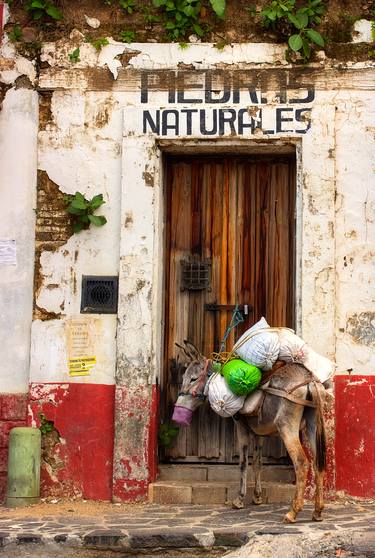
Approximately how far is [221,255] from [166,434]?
1714mm

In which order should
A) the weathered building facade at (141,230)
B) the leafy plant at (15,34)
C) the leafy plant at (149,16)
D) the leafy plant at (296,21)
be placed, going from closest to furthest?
the weathered building facade at (141,230), the leafy plant at (296,21), the leafy plant at (149,16), the leafy plant at (15,34)

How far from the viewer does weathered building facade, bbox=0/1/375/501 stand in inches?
309

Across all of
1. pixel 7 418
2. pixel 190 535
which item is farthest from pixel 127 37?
pixel 190 535

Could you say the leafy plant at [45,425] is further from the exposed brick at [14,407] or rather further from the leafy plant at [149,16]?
the leafy plant at [149,16]

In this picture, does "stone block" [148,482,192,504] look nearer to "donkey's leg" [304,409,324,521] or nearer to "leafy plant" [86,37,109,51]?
"donkey's leg" [304,409,324,521]

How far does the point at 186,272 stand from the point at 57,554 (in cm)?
294

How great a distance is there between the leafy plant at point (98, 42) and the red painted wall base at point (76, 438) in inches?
121

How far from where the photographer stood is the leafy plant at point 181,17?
8.05 metres

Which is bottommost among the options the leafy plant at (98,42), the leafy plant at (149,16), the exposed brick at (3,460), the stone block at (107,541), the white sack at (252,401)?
the stone block at (107,541)

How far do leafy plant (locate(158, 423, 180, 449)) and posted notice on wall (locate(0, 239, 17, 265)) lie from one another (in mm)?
2008

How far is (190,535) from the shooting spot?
21.1 feet

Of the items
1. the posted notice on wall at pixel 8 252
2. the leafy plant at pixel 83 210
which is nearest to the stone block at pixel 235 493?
the leafy plant at pixel 83 210

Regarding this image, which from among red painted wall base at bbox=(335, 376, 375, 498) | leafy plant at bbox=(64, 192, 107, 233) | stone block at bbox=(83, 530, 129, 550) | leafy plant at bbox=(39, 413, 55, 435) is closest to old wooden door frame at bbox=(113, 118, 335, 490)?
leafy plant at bbox=(64, 192, 107, 233)

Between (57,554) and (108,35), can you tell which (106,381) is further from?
(108,35)
